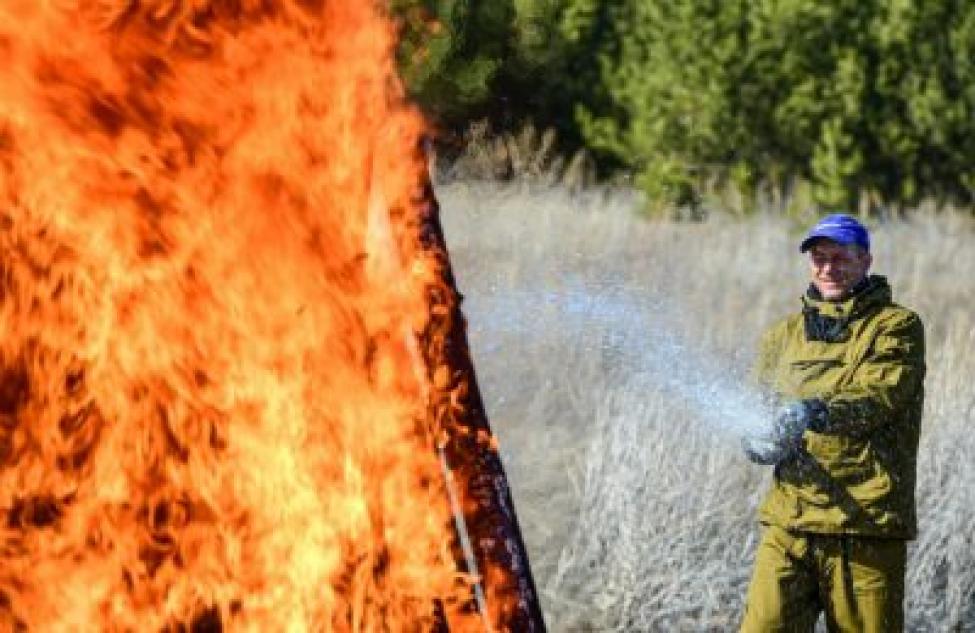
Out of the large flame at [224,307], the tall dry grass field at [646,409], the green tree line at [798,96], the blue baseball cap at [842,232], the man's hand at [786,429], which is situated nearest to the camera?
the large flame at [224,307]

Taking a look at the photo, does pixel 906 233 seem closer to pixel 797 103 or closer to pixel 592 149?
pixel 797 103

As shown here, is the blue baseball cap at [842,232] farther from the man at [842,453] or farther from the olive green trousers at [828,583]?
the olive green trousers at [828,583]

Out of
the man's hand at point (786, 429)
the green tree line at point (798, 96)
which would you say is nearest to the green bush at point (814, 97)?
the green tree line at point (798, 96)

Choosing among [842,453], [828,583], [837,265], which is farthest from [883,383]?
[828,583]

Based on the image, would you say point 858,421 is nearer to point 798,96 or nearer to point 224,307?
point 224,307

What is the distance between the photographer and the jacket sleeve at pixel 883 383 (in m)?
5.52

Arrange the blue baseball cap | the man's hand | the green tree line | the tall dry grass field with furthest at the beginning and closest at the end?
the green tree line, the tall dry grass field, the blue baseball cap, the man's hand

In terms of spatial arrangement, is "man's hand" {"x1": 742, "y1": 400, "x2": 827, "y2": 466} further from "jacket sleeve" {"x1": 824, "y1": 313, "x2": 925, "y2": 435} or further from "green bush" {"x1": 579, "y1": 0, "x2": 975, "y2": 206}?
"green bush" {"x1": 579, "y1": 0, "x2": 975, "y2": 206}

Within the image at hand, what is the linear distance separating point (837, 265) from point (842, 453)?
55cm

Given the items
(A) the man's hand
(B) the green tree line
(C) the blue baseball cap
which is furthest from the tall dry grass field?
(B) the green tree line

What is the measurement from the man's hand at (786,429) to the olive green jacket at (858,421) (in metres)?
0.04

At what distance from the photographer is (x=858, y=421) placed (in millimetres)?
5516

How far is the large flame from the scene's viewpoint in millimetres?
3541

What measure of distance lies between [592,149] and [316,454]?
13.7 m
